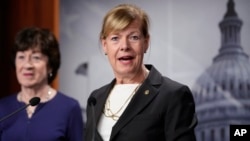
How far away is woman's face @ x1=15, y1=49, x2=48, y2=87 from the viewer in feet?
7.82

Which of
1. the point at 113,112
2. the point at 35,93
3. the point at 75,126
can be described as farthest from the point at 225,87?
the point at 113,112

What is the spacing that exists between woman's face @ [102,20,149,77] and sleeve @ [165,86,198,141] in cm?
21

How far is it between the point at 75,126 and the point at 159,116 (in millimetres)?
875

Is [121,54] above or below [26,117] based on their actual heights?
above

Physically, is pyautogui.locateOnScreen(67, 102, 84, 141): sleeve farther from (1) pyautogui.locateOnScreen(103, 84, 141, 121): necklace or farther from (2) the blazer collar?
(2) the blazer collar

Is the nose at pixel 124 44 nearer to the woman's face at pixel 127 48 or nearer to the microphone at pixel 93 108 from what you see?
the woman's face at pixel 127 48

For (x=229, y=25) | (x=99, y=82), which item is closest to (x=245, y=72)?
(x=229, y=25)

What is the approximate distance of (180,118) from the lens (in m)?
1.55

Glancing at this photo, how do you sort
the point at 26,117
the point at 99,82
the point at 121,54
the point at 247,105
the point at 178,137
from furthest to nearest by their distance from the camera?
the point at 99,82 → the point at 247,105 → the point at 26,117 → the point at 121,54 → the point at 178,137

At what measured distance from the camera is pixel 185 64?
A: 9.95ft

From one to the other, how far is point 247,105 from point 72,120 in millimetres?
1173

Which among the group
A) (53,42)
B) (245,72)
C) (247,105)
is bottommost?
(247,105)

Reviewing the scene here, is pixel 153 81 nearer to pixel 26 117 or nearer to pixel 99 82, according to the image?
pixel 26 117

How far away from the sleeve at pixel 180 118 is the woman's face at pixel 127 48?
0.70 feet
